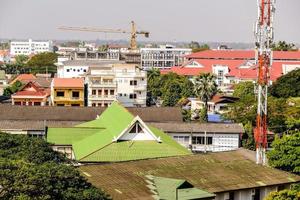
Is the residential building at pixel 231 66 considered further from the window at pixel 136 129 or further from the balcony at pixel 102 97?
the window at pixel 136 129

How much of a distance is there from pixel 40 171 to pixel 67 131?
15.0 meters

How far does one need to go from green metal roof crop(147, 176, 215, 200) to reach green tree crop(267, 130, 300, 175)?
719 centimetres

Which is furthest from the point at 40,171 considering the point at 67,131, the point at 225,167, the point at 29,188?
the point at 67,131

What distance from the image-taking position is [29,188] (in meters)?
17.1

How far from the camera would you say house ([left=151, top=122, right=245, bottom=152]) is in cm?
3709

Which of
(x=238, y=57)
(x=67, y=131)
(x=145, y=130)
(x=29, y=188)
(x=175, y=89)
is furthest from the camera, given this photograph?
(x=238, y=57)

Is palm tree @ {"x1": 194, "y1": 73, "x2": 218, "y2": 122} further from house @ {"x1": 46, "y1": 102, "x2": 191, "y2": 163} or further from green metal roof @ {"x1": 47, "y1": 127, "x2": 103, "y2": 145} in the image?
house @ {"x1": 46, "y1": 102, "x2": 191, "y2": 163}

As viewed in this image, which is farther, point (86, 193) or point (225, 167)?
point (225, 167)

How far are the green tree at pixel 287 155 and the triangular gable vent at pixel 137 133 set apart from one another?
15.5 ft

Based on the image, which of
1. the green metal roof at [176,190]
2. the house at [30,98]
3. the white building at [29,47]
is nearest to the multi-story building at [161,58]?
the white building at [29,47]

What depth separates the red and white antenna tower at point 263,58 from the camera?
25969 mm

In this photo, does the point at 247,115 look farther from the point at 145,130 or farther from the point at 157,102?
the point at 157,102

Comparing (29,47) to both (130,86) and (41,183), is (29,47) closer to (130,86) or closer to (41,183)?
(130,86)

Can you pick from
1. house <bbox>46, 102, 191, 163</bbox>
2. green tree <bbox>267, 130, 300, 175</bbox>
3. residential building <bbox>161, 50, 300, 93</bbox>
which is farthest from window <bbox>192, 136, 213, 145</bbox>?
residential building <bbox>161, 50, 300, 93</bbox>
